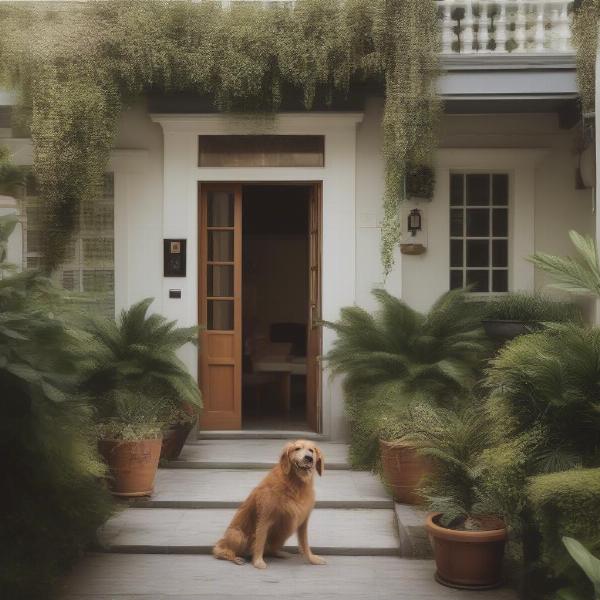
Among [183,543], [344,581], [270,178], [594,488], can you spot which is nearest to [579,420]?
[594,488]

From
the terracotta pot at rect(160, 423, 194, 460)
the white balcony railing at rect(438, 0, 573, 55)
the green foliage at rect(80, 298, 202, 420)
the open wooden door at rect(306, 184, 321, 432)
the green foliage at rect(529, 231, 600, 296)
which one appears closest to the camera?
the green foliage at rect(529, 231, 600, 296)

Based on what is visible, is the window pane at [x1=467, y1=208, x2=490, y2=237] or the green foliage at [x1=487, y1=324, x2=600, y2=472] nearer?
the green foliage at [x1=487, y1=324, x2=600, y2=472]

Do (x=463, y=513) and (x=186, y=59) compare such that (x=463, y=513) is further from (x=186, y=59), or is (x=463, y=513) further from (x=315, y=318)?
(x=186, y=59)

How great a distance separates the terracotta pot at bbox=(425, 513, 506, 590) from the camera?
444 centimetres

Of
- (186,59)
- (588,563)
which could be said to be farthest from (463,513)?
(186,59)

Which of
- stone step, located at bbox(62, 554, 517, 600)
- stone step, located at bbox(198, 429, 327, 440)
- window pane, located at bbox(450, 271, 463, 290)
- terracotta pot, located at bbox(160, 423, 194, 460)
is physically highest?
window pane, located at bbox(450, 271, 463, 290)

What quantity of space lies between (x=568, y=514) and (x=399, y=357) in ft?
11.0

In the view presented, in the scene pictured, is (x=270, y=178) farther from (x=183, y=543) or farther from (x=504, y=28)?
(x=183, y=543)

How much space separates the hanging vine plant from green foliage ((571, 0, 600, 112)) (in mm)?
1219

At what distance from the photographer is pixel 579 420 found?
414 cm

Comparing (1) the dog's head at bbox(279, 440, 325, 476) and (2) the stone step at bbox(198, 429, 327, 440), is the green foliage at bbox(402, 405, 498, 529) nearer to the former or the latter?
(1) the dog's head at bbox(279, 440, 325, 476)

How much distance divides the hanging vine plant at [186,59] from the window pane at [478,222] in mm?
1144

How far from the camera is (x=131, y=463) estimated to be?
5816mm

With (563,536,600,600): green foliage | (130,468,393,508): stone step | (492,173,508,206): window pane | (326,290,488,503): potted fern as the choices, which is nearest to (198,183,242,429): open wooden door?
(326,290,488,503): potted fern
